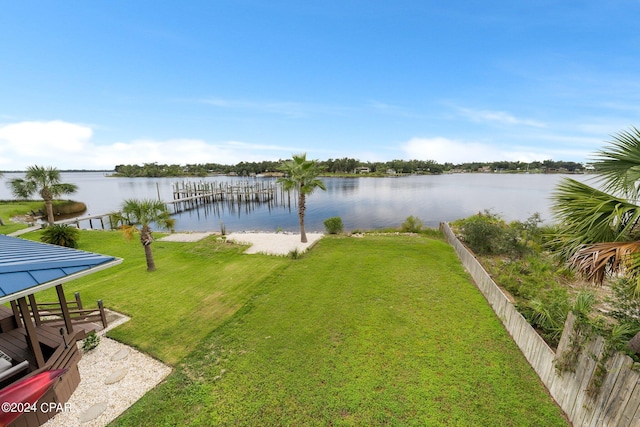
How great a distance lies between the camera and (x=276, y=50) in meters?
23.5

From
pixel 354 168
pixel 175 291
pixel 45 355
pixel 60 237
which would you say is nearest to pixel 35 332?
Answer: pixel 45 355

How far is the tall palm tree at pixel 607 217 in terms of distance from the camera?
3.02 m

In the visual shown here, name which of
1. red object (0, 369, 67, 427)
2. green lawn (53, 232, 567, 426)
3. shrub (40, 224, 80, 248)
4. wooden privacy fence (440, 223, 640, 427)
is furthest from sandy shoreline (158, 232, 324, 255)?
wooden privacy fence (440, 223, 640, 427)

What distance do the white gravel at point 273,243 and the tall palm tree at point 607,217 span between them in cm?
1216

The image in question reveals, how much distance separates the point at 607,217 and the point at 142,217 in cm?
1450

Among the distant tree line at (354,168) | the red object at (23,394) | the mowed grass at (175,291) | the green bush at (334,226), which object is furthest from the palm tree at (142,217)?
the distant tree line at (354,168)

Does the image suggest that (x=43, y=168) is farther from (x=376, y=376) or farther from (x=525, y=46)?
(x=525, y=46)

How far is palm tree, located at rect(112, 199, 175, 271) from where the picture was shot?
1165 centimetres

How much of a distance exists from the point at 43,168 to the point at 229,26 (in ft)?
64.2

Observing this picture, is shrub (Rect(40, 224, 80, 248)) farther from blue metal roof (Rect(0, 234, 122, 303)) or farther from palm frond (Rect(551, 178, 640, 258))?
palm frond (Rect(551, 178, 640, 258))

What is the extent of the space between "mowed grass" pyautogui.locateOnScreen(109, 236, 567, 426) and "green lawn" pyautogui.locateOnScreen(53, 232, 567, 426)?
0.09 feet

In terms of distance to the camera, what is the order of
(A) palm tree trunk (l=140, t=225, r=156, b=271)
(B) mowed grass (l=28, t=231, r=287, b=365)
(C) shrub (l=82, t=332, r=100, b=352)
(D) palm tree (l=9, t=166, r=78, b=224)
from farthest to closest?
1. (D) palm tree (l=9, t=166, r=78, b=224)
2. (A) palm tree trunk (l=140, t=225, r=156, b=271)
3. (B) mowed grass (l=28, t=231, r=287, b=365)
4. (C) shrub (l=82, t=332, r=100, b=352)

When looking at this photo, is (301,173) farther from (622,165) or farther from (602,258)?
(602,258)

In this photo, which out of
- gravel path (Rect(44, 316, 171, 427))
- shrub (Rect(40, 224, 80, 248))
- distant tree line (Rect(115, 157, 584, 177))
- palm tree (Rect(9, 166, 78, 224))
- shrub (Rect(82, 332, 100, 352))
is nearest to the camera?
gravel path (Rect(44, 316, 171, 427))
